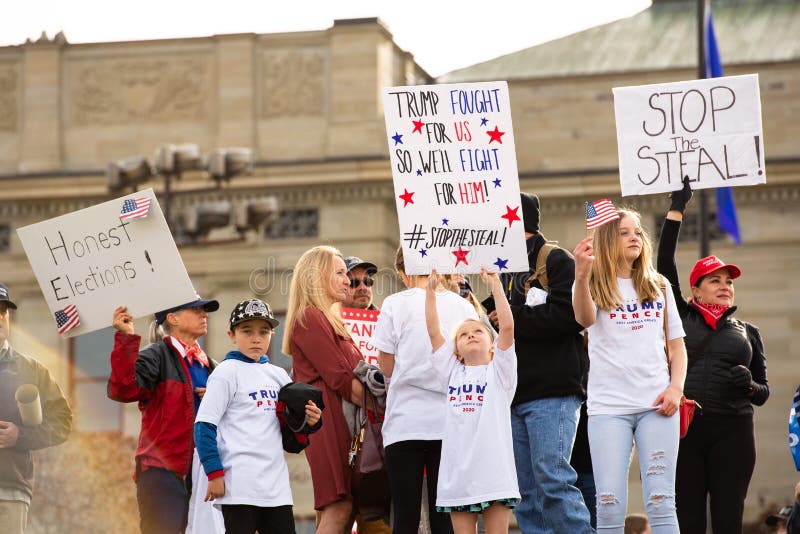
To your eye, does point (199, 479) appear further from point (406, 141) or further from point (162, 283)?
point (406, 141)

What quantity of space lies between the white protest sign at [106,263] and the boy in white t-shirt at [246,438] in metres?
1.09

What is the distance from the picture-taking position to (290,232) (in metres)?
30.3

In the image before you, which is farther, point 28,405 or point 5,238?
point 5,238

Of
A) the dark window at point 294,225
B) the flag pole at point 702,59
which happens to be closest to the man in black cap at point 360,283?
the flag pole at point 702,59

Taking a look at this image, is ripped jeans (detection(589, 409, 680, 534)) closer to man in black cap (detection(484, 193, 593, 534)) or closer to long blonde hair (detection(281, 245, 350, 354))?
man in black cap (detection(484, 193, 593, 534))

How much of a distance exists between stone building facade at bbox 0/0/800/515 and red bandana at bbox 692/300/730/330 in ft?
62.0

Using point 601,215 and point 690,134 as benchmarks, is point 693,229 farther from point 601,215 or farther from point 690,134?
point 601,215

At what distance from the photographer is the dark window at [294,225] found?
3017 centimetres

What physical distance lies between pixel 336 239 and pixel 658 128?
791 inches

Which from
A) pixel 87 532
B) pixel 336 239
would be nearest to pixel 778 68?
pixel 336 239

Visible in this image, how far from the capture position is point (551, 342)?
29.6 ft

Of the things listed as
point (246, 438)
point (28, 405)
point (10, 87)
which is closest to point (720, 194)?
point (10, 87)

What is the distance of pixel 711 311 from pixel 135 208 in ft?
11.7

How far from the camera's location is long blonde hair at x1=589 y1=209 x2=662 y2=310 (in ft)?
28.8
